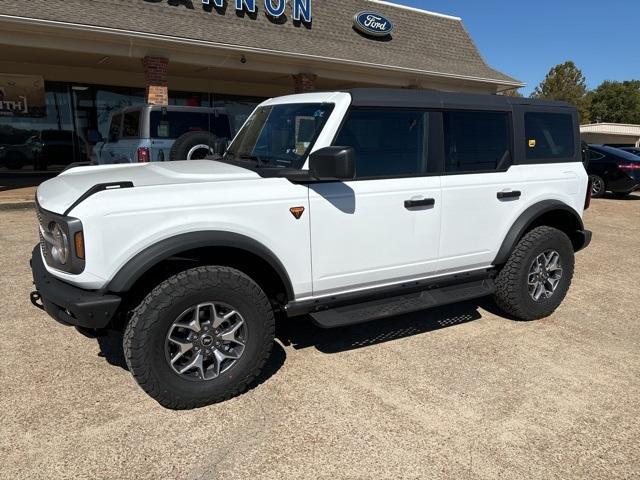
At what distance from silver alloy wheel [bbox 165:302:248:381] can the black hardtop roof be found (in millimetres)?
1706

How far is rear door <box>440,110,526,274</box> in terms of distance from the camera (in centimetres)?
382

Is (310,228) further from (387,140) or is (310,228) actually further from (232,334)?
(387,140)

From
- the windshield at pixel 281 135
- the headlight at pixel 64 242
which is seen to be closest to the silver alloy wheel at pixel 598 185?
the windshield at pixel 281 135

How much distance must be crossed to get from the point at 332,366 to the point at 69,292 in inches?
71.4

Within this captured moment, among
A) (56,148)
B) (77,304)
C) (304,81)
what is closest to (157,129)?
(304,81)

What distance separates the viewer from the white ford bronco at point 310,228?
9.10 feet

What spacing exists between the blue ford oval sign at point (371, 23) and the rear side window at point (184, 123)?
8878 millimetres

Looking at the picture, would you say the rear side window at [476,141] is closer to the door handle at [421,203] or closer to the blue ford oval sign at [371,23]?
the door handle at [421,203]

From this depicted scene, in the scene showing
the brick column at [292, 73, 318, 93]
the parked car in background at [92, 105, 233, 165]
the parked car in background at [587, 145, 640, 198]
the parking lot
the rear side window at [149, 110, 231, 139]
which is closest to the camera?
the parking lot

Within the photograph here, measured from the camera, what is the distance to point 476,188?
3.90 m

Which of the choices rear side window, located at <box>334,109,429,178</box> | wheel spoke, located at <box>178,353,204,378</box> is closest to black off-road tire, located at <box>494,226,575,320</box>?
rear side window, located at <box>334,109,429,178</box>

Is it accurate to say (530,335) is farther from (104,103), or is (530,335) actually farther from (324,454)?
(104,103)

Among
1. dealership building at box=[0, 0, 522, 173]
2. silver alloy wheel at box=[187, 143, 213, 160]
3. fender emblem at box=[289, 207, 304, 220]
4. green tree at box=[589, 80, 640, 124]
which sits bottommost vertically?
fender emblem at box=[289, 207, 304, 220]

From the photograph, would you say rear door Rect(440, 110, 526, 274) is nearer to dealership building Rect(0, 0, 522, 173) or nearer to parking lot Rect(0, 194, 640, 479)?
parking lot Rect(0, 194, 640, 479)
